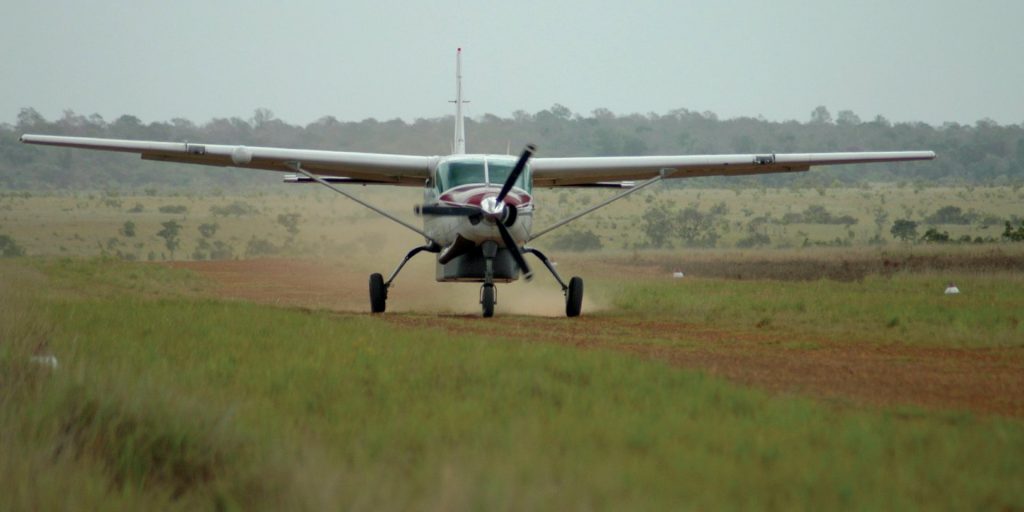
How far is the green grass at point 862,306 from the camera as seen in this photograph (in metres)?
16.9

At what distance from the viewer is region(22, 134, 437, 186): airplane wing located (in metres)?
22.4

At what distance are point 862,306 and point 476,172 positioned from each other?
19.5 feet

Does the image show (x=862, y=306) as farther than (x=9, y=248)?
No

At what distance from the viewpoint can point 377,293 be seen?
2266 centimetres

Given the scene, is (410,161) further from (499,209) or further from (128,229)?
(128,229)

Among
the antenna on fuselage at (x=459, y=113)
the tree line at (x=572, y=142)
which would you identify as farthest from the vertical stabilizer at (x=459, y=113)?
the tree line at (x=572, y=142)

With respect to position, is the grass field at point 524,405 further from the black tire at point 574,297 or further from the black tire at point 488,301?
the black tire at point 488,301

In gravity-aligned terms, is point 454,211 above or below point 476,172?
below

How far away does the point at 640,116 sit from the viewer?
192375mm

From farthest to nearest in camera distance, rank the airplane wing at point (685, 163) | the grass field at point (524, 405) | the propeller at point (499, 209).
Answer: the airplane wing at point (685, 163) < the propeller at point (499, 209) < the grass field at point (524, 405)

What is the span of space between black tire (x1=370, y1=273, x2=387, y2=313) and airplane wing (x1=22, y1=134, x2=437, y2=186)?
2.01m

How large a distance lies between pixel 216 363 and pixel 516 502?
5900mm

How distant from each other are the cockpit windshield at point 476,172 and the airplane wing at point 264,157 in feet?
5.60

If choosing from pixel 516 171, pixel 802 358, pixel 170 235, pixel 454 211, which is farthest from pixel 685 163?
pixel 170 235
